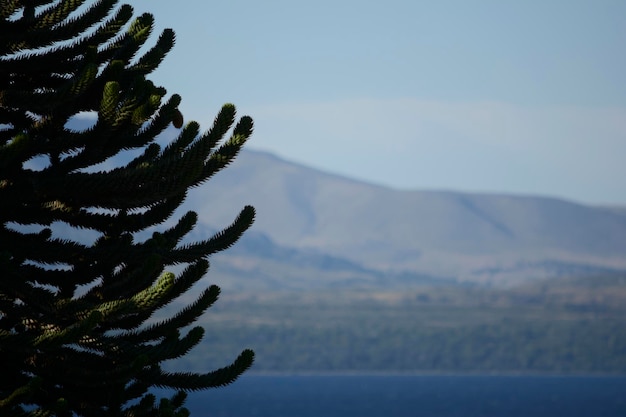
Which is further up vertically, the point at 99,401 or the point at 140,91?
the point at 140,91

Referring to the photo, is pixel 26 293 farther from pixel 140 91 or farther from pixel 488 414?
pixel 488 414

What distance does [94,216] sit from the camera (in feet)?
38.8

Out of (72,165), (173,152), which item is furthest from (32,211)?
(173,152)

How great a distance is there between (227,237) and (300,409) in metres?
186

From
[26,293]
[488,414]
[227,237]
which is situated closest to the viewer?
[26,293]

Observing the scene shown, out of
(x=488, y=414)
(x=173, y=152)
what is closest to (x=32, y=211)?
(x=173, y=152)

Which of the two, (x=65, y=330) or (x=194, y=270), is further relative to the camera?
(x=194, y=270)

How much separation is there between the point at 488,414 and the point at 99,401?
18276cm

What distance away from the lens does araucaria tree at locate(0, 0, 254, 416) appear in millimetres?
10547

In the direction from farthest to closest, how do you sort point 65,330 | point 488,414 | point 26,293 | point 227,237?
point 488,414 → point 227,237 → point 26,293 → point 65,330

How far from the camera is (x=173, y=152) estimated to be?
11258 millimetres

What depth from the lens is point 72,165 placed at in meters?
10.9

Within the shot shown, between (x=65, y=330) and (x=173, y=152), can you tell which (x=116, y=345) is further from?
(x=173, y=152)

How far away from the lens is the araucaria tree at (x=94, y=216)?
1055 centimetres
